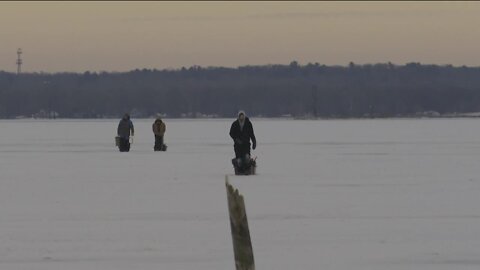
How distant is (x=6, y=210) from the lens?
1485cm

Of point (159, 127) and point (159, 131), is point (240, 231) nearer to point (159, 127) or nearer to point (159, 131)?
point (159, 127)

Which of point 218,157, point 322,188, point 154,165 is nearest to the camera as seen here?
point 322,188

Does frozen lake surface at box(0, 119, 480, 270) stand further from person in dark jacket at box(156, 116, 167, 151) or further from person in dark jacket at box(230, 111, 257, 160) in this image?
Answer: person in dark jacket at box(156, 116, 167, 151)

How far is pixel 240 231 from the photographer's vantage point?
808 centimetres

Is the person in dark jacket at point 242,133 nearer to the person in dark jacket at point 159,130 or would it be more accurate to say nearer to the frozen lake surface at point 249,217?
the frozen lake surface at point 249,217

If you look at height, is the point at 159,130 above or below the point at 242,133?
below

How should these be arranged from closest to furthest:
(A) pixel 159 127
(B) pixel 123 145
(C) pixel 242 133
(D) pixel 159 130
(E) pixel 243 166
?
(E) pixel 243 166 < (C) pixel 242 133 < (A) pixel 159 127 < (D) pixel 159 130 < (B) pixel 123 145

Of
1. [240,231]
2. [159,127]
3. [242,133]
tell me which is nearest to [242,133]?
[242,133]

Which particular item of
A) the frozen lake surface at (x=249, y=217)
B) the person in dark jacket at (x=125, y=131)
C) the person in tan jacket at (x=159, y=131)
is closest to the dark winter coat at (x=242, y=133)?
the frozen lake surface at (x=249, y=217)

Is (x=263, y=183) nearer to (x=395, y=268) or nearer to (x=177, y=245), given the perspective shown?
(x=177, y=245)

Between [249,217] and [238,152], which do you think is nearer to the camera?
[249,217]

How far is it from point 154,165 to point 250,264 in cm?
1839

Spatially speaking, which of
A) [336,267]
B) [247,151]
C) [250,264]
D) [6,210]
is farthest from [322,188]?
[250,264]

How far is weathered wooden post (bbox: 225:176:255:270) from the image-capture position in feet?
26.2
